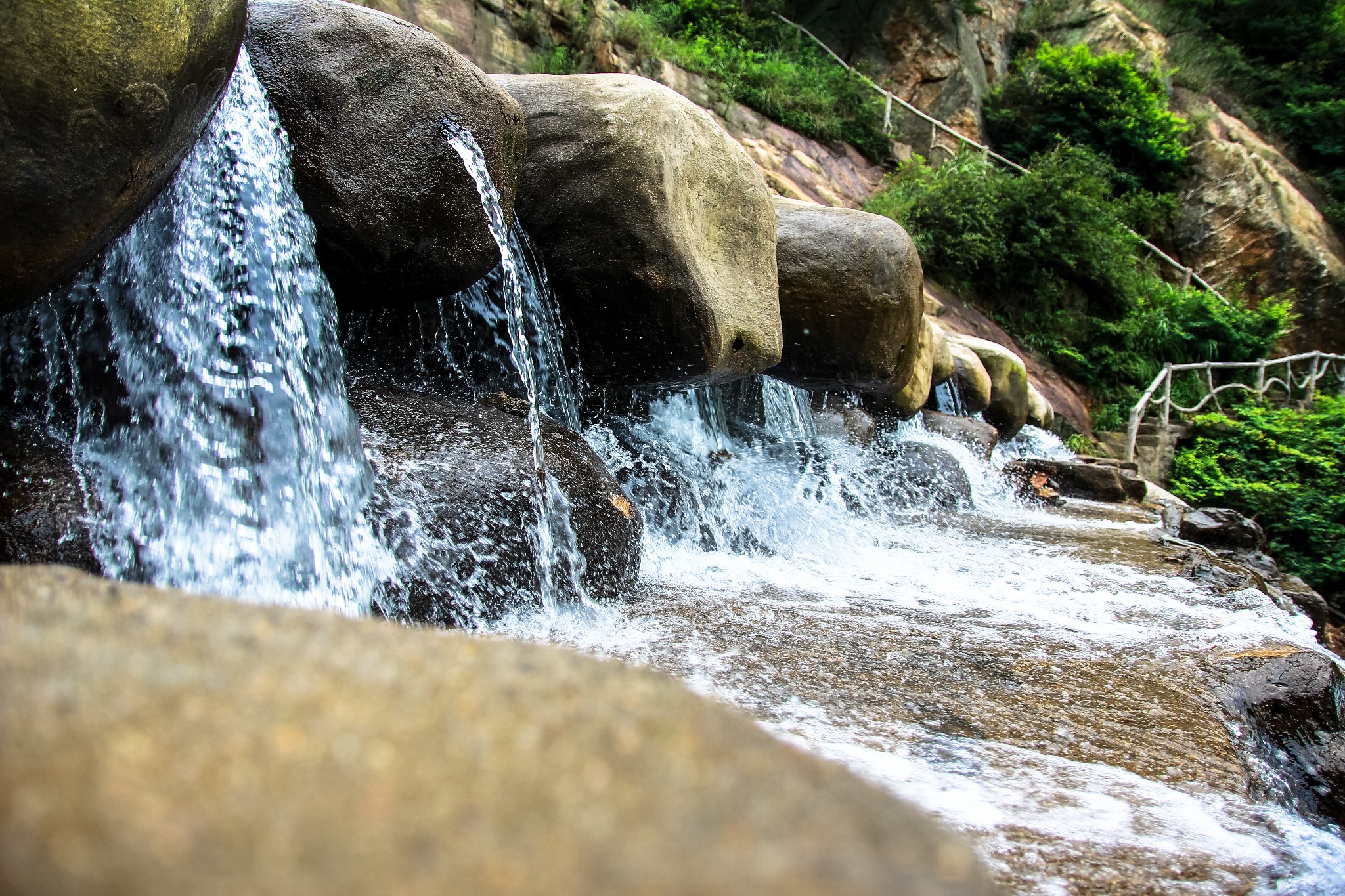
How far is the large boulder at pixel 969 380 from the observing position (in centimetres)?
970

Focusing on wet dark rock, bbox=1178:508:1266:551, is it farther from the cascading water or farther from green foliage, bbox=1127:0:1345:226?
green foliage, bbox=1127:0:1345:226

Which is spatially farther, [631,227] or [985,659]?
[631,227]

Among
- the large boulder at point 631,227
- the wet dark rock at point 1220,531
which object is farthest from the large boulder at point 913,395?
the large boulder at point 631,227

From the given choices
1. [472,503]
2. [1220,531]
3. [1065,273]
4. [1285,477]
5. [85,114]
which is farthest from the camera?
[1065,273]

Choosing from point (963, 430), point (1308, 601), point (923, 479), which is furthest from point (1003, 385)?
point (1308, 601)

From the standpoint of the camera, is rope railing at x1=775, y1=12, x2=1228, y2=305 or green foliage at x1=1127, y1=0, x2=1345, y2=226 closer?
rope railing at x1=775, y1=12, x2=1228, y2=305

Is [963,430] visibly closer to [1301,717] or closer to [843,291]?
[843,291]

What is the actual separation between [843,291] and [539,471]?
294 cm

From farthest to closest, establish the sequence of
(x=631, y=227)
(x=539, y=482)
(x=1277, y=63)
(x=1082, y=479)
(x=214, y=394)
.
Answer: (x=1277, y=63) → (x=1082, y=479) → (x=631, y=227) → (x=539, y=482) → (x=214, y=394)

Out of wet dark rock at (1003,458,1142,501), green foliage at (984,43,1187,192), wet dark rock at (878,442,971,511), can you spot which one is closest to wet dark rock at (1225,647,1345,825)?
wet dark rock at (878,442,971,511)

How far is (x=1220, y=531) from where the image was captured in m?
6.95

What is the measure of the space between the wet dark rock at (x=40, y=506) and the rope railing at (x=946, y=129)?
51.6 feet

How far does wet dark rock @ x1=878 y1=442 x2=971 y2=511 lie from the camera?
6.98m

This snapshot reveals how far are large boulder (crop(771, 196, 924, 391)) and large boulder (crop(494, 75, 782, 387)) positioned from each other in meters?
1.23
